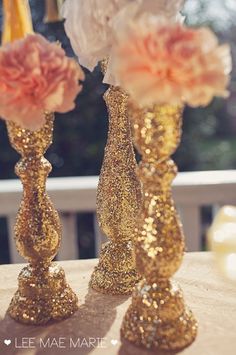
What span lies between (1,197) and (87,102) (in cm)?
61

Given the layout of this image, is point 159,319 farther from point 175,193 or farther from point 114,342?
point 175,193

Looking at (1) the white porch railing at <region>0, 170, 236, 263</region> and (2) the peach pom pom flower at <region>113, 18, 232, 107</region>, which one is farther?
(1) the white porch railing at <region>0, 170, 236, 263</region>

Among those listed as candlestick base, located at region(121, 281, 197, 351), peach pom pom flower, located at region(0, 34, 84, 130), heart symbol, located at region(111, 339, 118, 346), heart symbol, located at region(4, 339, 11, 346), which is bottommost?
heart symbol, located at region(111, 339, 118, 346)

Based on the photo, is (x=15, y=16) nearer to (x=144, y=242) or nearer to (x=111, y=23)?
(x=111, y=23)

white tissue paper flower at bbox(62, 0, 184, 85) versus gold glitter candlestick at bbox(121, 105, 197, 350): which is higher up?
white tissue paper flower at bbox(62, 0, 184, 85)

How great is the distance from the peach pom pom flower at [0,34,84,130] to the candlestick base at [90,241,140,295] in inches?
12.3

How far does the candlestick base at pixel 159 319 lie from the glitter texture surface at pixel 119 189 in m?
0.13

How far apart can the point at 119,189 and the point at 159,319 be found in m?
0.21

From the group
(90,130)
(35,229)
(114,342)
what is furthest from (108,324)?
(90,130)

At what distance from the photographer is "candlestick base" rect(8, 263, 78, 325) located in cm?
75

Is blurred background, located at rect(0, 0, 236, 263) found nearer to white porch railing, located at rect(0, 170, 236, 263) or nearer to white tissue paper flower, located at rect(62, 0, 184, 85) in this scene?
white porch railing, located at rect(0, 170, 236, 263)

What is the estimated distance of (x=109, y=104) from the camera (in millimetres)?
806

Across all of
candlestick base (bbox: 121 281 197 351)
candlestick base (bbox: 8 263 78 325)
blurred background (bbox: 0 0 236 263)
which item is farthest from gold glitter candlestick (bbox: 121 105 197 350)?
blurred background (bbox: 0 0 236 263)

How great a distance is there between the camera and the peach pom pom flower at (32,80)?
590 mm
